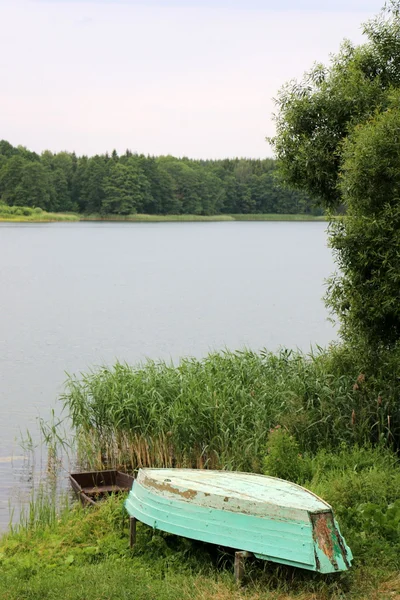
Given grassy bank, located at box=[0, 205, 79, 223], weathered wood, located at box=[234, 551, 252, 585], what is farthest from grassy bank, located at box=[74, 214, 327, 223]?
weathered wood, located at box=[234, 551, 252, 585]

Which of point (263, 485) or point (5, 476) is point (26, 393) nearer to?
point (5, 476)

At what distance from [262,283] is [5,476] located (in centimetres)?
3639

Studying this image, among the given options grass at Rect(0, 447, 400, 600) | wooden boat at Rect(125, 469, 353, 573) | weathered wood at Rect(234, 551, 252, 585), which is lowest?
grass at Rect(0, 447, 400, 600)

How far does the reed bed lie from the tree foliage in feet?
2.83

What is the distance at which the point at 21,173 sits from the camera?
136 meters

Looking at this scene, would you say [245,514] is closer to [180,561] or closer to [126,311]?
[180,561]

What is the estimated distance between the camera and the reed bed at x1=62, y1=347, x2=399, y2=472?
1055 cm

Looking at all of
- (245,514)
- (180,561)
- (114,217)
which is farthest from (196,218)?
(245,514)

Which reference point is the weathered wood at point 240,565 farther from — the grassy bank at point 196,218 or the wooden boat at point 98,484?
the grassy bank at point 196,218

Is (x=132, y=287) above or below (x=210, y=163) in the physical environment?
below

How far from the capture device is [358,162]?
9.41 metres

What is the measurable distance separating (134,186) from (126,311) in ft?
357

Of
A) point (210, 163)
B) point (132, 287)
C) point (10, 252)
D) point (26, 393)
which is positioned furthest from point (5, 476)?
point (210, 163)

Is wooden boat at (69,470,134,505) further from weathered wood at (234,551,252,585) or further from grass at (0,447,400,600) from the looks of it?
weathered wood at (234,551,252,585)
